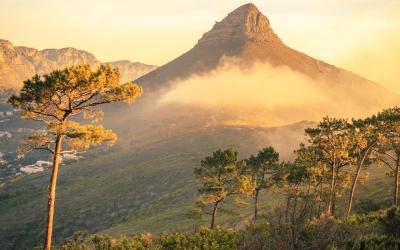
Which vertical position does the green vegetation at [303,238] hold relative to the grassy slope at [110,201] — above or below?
above

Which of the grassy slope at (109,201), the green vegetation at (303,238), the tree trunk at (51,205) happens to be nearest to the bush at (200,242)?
the green vegetation at (303,238)

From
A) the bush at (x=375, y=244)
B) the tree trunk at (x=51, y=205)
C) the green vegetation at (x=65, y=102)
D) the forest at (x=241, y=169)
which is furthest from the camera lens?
the tree trunk at (x=51, y=205)

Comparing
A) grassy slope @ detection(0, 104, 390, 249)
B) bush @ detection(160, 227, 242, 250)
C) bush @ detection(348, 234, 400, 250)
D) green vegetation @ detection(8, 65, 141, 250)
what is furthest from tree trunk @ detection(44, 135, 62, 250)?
grassy slope @ detection(0, 104, 390, 249)

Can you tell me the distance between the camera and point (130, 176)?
580ft

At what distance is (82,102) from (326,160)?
3024 cm

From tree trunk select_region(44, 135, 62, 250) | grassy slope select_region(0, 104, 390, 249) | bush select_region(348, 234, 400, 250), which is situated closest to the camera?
bush select_region(348, 234, 400, 250)

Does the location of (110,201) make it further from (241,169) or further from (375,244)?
(375,244)

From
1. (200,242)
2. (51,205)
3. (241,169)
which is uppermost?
(51,205)

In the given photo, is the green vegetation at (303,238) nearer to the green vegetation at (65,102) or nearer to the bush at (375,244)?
the bush at (375,244)

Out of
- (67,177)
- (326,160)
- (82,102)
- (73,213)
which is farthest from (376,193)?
(67,177)

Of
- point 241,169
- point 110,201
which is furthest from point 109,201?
point 241,169

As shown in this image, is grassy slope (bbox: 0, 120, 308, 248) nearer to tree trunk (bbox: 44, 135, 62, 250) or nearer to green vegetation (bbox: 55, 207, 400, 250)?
green vegetation (bbox: 55, 207, 400, 250)

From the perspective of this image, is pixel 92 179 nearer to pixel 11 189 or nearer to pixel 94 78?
pixel 11 189

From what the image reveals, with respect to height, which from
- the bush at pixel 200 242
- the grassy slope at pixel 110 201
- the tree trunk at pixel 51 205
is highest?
the tree trunk at pixel 51 205
